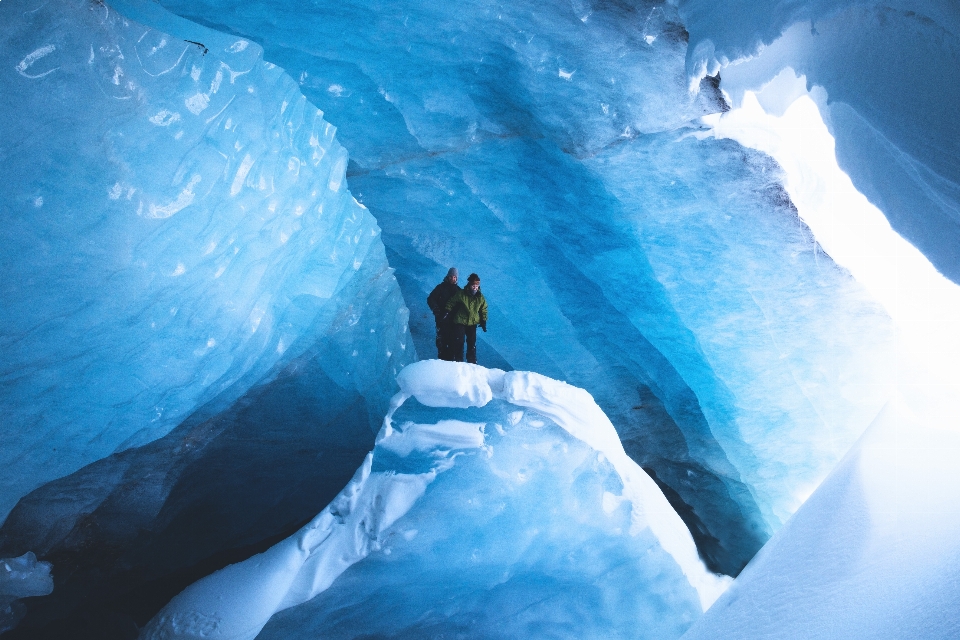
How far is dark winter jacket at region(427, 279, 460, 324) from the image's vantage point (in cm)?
387

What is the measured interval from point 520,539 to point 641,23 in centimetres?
273

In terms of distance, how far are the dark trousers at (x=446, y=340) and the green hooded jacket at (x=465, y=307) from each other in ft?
0.27

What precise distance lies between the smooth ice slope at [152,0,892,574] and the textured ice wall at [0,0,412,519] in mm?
416

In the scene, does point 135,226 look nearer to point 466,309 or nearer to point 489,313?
point 466,309

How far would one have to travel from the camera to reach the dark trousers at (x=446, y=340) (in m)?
3.94

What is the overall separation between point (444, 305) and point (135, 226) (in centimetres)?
173

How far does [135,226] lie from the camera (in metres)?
2.96

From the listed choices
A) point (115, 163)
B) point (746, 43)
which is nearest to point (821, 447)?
point (746, 43)

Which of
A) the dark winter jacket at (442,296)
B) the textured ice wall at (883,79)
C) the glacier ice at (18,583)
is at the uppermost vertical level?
the textured ice wall at (883,79)

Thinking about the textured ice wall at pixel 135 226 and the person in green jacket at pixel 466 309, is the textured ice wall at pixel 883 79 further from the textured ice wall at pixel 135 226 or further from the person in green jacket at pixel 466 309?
the textured ice wall at pixel 135 226

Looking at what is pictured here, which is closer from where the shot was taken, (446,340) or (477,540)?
(477,540)

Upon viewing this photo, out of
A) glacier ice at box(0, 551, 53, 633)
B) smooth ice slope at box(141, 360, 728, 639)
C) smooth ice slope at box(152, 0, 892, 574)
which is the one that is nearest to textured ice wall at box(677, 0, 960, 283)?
smooth ice slope at box(152, 0, 892, 574)

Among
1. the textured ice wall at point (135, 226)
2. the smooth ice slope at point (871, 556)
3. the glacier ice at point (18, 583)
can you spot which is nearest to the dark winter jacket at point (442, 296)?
the textured ice wall at point (135, 226)

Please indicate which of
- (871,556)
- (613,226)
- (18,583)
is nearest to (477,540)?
(871,556)
